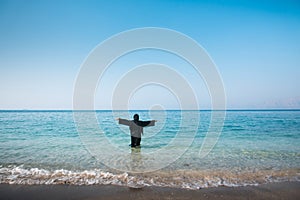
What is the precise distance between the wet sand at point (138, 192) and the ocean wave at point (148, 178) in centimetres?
34

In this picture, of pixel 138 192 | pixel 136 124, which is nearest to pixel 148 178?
pixel 138 192

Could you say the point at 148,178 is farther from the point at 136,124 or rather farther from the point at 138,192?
the point at 136,124

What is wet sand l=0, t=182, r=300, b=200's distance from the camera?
544 cm

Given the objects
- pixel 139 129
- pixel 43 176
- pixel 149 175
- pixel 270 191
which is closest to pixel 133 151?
pixel 139 129

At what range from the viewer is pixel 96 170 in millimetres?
7926

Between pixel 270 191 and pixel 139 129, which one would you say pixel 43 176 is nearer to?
pixel 139 129

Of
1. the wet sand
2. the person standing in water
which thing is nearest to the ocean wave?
the wet sand

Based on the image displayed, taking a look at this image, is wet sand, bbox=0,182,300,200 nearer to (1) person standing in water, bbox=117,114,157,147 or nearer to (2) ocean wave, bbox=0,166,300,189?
(2) ocean wave, bbox=0,166,300,189

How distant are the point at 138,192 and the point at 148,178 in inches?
50.0

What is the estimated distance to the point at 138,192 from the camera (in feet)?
18.8

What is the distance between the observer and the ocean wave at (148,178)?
6500 millimetres

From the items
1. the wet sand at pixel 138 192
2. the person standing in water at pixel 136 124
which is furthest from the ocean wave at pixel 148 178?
the person standing in water at pixel 136 124

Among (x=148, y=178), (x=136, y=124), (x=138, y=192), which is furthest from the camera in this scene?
(x=136, y=124)

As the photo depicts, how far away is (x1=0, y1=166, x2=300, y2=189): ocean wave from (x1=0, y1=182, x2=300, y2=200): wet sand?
345mm
